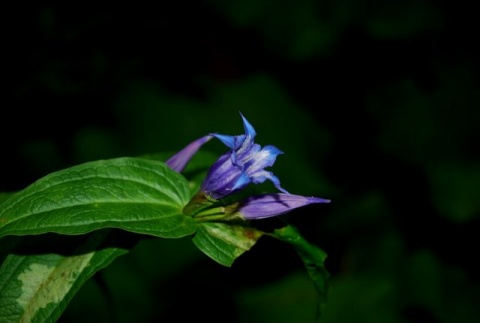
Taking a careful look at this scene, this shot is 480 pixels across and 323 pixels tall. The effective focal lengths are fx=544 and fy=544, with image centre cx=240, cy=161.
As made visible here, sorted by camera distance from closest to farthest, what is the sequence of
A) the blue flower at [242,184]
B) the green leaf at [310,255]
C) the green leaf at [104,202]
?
the green leaf at [104,202]
the blue flower at [242,184]
the green leaf at [310,255]

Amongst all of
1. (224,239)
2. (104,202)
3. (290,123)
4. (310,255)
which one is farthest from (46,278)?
(290,123)

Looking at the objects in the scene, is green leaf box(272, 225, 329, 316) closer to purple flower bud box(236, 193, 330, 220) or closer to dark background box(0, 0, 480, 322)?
Result: purple flower bud box(236, 193, 330, 220)

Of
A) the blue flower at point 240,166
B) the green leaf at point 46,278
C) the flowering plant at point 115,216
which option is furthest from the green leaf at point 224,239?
the green leaf at point 46,278

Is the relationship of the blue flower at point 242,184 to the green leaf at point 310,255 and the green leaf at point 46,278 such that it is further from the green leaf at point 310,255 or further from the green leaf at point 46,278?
the green leaf at point 46,278

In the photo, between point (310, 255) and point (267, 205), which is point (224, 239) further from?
point (310, 255)

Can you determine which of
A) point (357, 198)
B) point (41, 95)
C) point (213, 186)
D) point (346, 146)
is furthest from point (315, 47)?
point (213, 186)

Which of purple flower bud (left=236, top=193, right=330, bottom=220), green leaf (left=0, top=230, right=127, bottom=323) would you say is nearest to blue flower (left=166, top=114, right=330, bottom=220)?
purple flower bud (left=236, top=193, right=330, bottom=220)

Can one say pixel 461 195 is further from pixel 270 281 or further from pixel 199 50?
pixel 199 50
